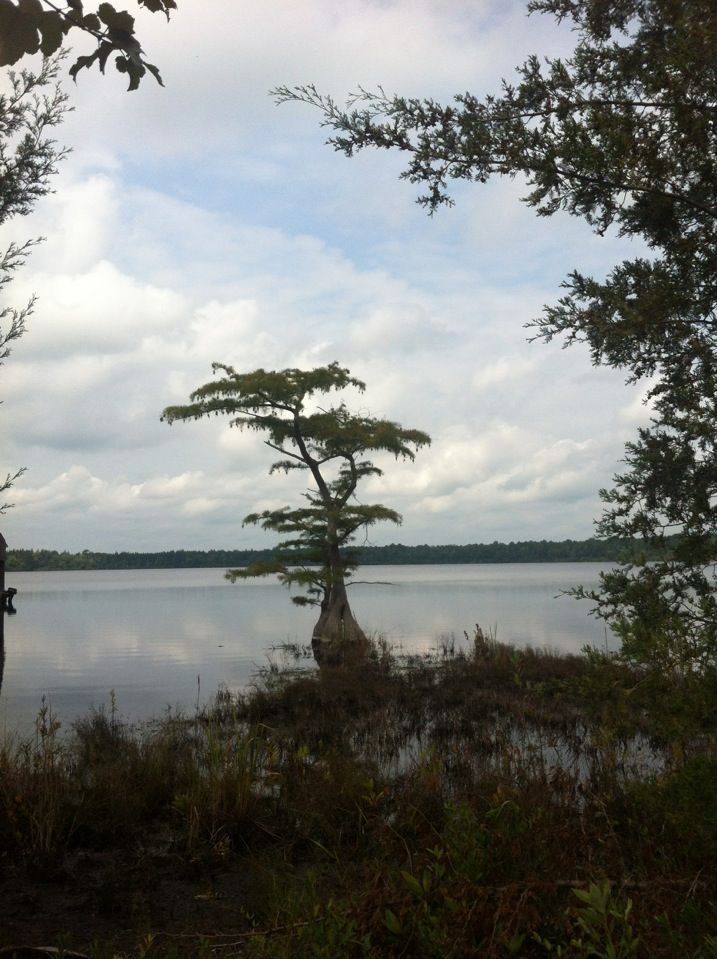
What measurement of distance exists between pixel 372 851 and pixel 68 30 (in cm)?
598

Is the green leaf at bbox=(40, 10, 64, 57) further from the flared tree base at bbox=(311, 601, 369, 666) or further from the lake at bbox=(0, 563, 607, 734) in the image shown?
the flared tree base at bbox=(311, 601, 369, 666)

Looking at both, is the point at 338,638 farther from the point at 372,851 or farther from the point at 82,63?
Result: the point at 82,63

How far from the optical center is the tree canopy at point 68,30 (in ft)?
11.1

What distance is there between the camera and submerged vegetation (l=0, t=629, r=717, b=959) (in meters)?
Answer: 4.09

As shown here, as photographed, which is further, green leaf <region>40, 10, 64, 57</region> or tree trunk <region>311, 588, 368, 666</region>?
tree trunk <region>311, 588, 368, 666</region>

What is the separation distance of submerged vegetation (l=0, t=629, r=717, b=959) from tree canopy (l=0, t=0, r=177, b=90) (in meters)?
4.02

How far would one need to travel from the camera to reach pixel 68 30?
357cm

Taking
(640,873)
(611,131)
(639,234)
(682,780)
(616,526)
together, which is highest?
(639,234)

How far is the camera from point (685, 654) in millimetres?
5273

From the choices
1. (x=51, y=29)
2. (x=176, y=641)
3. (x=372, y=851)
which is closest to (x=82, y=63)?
(x=51, y=29)

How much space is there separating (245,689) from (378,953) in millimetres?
16778

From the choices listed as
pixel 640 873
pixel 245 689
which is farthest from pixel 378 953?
pixel 245 689

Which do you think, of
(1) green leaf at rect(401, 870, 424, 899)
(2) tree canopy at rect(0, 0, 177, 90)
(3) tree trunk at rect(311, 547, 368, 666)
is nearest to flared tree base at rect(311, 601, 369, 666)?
(3) tree trunk at rect(311, 547, 368, 666)

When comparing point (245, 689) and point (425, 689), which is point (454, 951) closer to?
point (425, 689)
